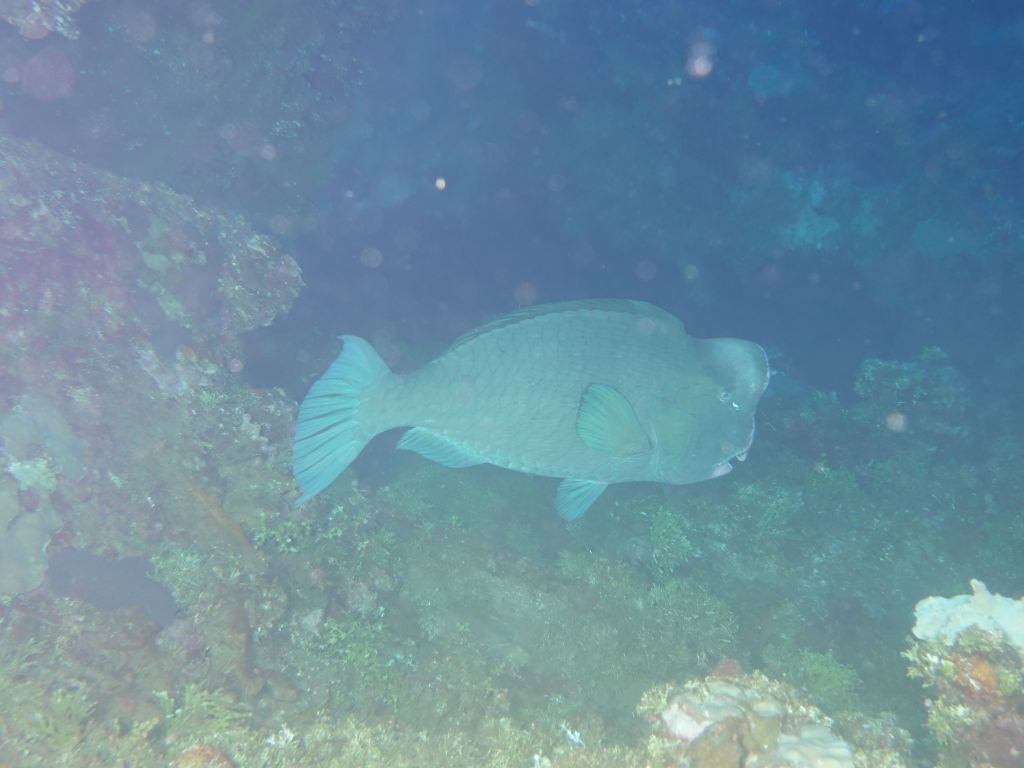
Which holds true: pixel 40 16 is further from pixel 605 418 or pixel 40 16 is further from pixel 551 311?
pixel 605 418

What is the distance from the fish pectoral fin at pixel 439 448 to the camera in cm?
402

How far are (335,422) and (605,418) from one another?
1990mm

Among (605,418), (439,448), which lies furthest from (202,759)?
(605,418)

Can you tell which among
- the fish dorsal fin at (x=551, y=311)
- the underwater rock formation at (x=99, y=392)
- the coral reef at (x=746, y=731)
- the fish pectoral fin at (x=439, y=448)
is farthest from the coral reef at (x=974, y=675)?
the underwater rock formation at (x=99, y=392)

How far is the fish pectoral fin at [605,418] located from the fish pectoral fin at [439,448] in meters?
0.88

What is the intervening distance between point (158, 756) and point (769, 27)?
8541 mm

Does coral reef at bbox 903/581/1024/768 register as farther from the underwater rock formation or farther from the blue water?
the underwater rock formation

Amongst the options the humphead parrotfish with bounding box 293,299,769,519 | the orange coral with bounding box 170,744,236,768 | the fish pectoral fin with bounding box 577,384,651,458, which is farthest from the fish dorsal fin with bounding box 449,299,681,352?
the orange coral with bounding box 170,744,236,768

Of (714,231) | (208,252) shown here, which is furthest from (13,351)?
(714,231)

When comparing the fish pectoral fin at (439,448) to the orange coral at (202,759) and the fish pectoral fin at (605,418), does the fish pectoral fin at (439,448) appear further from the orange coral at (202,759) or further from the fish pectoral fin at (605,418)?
the orange coral at (202,759)

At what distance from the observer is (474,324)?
6574 millimetres

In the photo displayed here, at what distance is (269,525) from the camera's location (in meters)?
4.71

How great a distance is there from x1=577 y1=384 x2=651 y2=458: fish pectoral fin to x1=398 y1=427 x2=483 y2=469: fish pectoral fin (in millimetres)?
882

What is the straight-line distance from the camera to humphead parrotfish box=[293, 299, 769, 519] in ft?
12.4
